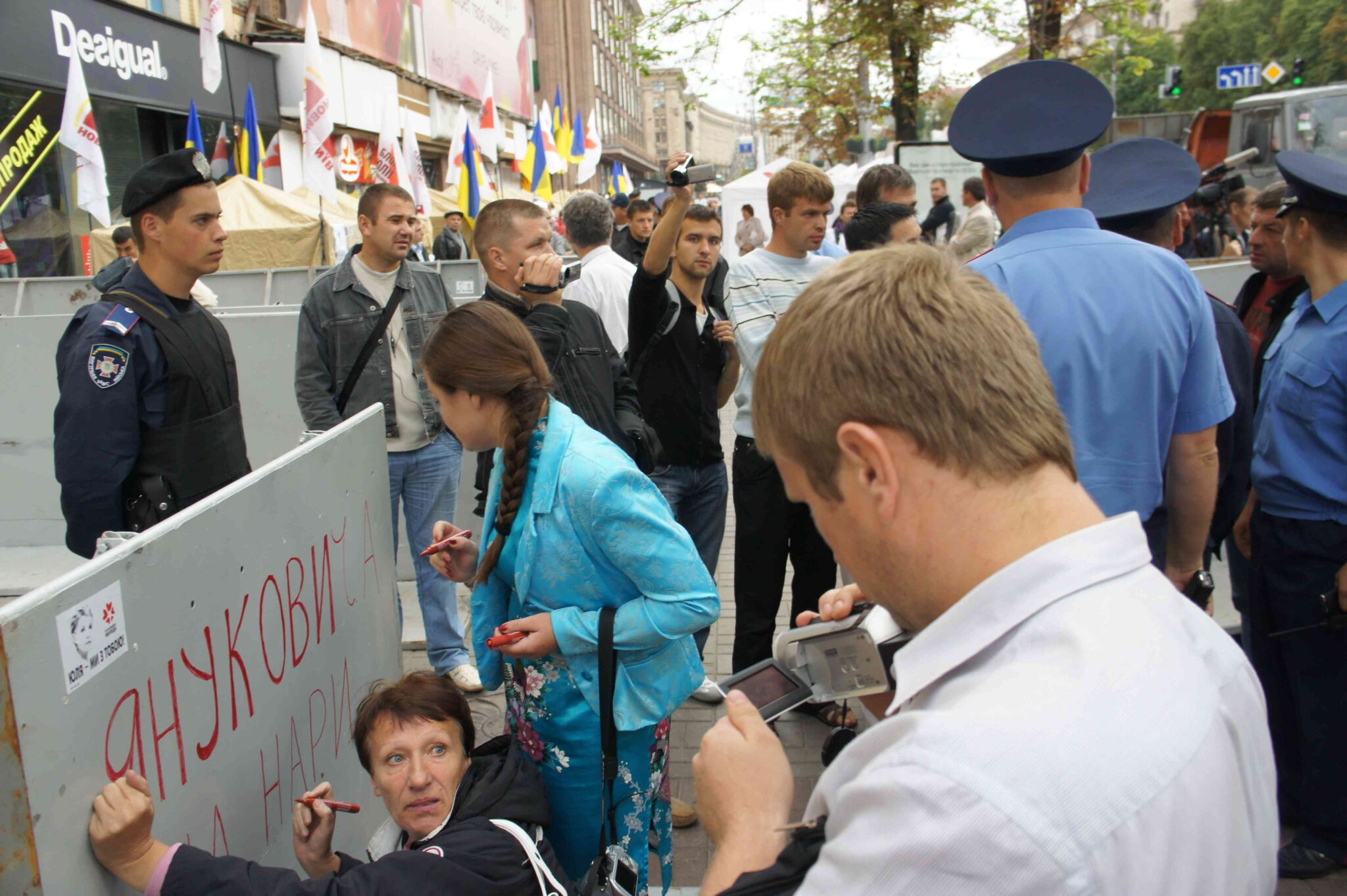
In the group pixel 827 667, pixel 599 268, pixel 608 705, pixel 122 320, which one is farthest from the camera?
pixel 599 268

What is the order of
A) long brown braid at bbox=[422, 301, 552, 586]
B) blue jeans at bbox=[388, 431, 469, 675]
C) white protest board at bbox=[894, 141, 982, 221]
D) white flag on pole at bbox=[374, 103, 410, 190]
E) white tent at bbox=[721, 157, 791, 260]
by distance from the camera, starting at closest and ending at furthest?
long brown braid at bbox=[422, 301, 552, 586] → blue jeans at bbox=[388, 431, 469, 675] → white flag on pole at bbox=[374, 103, 410, 190] → white protest board at bbox=[894, 141, 982, 221] → white tent at bbox=[721, 157, 791, 260]

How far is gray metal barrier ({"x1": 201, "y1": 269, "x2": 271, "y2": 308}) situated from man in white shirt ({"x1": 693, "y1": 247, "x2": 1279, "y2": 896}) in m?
11.0

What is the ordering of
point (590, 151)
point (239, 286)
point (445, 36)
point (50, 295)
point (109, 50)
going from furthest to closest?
point (445, 36)
point (590, 151)
point (109, 50)
point (239, 286)
point (50, 295)

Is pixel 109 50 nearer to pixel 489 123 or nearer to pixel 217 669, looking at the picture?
pixel 489 123

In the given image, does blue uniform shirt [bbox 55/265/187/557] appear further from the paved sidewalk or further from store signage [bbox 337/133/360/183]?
store signage [bbox 337/133/360/183]

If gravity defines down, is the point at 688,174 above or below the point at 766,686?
above

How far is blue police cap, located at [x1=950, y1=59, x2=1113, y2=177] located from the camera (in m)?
2.34

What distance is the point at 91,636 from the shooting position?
1.48m

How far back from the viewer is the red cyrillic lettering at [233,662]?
1.94 metres

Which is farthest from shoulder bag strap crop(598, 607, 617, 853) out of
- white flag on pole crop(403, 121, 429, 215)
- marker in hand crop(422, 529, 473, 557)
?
white flag on pole crop(403, 121, 429, 215)

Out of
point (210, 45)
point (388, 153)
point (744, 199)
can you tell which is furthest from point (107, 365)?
point (744, 199)

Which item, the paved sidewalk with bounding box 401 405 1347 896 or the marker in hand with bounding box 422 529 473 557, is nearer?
the marker in hand with bounding box 422 529 473 557

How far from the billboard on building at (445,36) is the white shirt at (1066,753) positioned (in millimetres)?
20440

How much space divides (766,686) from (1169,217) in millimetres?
2519
